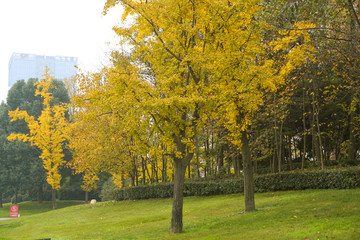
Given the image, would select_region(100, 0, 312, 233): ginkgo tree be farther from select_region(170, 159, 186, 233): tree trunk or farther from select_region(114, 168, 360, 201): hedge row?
select_region(114, 168, 360, 201): hedge row

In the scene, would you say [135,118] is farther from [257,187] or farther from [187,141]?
[257,187]

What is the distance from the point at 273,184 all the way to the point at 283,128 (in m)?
3.94

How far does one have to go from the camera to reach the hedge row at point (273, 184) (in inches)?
593

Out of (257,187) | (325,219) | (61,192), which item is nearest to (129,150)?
(257,187)

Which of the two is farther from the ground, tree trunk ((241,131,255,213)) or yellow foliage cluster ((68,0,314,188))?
yellow foliage cluster ((68,0,314,188))

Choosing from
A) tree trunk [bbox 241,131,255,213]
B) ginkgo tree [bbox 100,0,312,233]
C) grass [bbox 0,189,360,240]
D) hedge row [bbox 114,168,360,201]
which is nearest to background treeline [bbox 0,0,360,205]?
ginkgo tree [bbox 100,0,312,233]

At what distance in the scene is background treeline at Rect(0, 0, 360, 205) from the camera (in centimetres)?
1066

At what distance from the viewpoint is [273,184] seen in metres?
17.8

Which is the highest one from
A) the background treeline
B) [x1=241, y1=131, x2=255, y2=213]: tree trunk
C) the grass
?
the background treeline

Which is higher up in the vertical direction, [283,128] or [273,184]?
[283,128]

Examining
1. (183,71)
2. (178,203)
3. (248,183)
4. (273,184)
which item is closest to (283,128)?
(273,184)

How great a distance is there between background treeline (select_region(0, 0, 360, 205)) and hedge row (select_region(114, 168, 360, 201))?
1.05 meters

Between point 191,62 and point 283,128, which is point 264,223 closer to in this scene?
point 191,62

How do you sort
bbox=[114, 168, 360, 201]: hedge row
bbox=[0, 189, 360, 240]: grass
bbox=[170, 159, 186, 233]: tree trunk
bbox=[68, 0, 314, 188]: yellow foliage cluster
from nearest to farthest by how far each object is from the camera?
1. bbox=[0, 189, 360, 240]: grass
2. bbox=[68, 0, 314, 188]: yellow foliage cluster
3. bbox=[170, 159, 186, 233]: tree trunk
4. bbox=[114, 168, 360, 201]: hedge row
